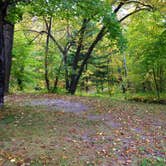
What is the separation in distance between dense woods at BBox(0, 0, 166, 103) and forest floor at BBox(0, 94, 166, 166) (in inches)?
62.9

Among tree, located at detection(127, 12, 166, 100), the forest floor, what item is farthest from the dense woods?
the forest floor

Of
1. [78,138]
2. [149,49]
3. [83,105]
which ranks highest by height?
[149,49]

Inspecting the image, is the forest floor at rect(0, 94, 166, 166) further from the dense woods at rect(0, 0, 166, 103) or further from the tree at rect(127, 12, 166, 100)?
the tree at rect(127, 12, 166, 100)

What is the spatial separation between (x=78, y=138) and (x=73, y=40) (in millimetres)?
10224

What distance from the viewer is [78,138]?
5.52 m

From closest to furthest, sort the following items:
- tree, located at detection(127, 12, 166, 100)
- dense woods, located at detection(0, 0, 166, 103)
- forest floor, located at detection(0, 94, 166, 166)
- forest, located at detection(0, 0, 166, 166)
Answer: forest floor, located at detection(0, 94, 166, 166) → forest, located at detection(0, 0, 166, 166) → dense woods, located at detection(0, 0, 166, 103) → tree, located at detection(127, 12, 166, 100)

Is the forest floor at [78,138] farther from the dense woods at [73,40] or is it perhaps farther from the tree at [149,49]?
the tree at [149,49]

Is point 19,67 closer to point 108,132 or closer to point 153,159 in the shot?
point 108,132

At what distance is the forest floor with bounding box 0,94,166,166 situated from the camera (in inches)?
176

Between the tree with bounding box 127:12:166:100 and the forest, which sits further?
the tree with bounding box 127:12:166:100

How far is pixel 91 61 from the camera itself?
23.0 metres

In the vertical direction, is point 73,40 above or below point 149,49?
above

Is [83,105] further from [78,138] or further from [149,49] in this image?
[149,49]

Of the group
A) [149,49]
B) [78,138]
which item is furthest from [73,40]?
[78,138]
